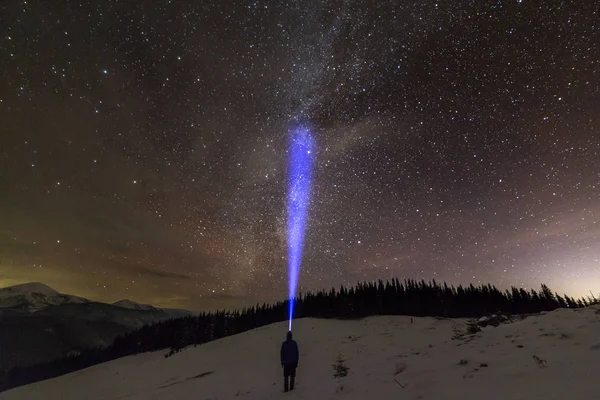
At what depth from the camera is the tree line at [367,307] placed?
46.4 meters

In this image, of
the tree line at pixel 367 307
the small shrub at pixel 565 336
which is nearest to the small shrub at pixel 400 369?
the small shrub at pixel 565 336

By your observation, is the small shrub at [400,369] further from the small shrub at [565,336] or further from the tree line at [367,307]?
the tree line at [367,307]

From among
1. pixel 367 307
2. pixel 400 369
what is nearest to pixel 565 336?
pixel 400 369

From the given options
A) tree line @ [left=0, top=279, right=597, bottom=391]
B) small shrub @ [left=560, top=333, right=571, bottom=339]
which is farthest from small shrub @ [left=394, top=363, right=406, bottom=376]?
tree line @ [left=0, top=279, right=597, bottom=391]

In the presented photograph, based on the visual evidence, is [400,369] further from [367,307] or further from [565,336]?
[367,307]

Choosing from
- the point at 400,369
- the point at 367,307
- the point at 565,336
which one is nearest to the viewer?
the point at 565,336

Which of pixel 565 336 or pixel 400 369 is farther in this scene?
pixel 400 369

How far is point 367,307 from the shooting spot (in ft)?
159

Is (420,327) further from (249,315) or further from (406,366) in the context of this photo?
(249,315)

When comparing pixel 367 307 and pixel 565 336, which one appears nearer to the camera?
pixel 565 336

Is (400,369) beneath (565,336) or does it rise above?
beneath

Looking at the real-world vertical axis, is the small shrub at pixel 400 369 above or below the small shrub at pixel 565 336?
below

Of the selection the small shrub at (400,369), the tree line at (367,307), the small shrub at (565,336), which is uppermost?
the tree line at (367,307)

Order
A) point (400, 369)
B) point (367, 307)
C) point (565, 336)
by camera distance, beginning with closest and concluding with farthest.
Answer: point (565, 336) → point (400, 369) → point (367, 307)
